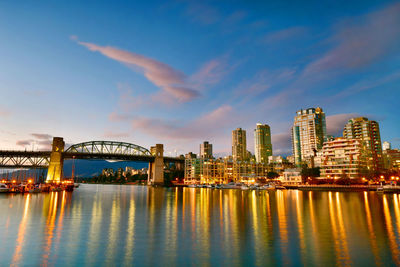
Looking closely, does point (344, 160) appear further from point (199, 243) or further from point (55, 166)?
point (55, 166)

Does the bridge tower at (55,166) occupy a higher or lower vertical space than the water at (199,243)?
higher

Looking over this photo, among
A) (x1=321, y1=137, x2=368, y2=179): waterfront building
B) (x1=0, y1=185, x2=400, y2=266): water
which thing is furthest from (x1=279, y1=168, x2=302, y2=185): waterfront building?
(x1=0, y1=185, x2=400, y2=266): water

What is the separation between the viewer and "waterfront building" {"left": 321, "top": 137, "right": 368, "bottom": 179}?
12588 centimetres

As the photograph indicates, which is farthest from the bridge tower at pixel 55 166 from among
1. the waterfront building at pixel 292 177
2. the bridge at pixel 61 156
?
the waterfront building at pixel 292 177

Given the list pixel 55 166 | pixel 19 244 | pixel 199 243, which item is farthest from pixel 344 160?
pixel 19 244

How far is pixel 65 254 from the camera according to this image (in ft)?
49.7

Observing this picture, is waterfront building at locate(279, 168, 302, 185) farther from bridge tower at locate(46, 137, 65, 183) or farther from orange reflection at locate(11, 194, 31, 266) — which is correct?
Answer: orange reflection at locate(11, 194, 31, 266)

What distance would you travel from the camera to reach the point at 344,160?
129375mm

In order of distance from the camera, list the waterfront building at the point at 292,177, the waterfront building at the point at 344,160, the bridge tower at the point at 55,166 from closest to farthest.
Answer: the bridge tower at the point at 55,166, the waterfront building at the point at 344,160, the waterfront building at the point at 292,177

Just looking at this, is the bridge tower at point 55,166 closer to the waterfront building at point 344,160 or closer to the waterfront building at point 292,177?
the waterfront building at point 292,177

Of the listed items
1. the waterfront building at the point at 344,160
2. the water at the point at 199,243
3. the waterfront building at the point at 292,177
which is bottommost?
the water at the point at 199,243

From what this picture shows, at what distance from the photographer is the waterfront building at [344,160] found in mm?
125875

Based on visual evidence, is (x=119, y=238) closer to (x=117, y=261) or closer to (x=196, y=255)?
(x=117, y=261)

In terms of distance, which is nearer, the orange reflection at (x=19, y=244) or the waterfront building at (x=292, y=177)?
the orange reflection at (x=19, y=244)
